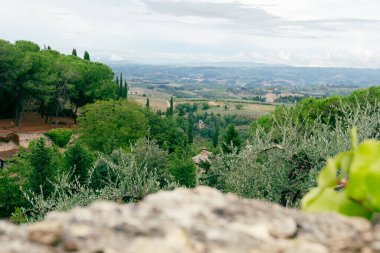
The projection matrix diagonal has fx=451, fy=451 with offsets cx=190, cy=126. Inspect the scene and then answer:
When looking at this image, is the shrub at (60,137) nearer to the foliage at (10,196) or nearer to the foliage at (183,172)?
the foliage at (10,196)

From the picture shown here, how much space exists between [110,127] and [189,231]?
39994mm

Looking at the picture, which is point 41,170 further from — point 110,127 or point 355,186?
point 355,186

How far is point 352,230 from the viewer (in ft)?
6.03

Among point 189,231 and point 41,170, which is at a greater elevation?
point 189,231

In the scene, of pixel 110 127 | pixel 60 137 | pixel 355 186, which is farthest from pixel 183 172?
pixel 355 186

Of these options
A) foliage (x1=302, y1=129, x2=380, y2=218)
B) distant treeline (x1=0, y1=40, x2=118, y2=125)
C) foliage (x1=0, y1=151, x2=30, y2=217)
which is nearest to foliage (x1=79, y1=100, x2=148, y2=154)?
foliage (x1=0, y1=151, x2=30, y2=217)

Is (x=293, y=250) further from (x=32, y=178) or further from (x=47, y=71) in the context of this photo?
(x=47, y=71)

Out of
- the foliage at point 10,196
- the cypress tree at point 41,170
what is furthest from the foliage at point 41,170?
the foliage at point 10,196

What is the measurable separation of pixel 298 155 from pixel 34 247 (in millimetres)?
10427

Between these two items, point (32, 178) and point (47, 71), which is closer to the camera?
point (32, 178)

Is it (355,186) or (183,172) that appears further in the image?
(183,172)

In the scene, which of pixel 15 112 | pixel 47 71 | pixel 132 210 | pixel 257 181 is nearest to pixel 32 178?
pixel 257 181

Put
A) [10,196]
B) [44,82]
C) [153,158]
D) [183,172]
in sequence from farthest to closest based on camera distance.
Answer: [44,82], [183,172], [10,196], [153,158]

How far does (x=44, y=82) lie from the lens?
5281 cm
